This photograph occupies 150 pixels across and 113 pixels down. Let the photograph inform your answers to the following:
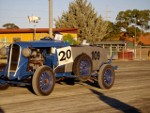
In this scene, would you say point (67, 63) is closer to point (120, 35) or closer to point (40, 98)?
point (40, 98)

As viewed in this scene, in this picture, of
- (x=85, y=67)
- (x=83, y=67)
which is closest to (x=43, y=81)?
(x=83, y=67)

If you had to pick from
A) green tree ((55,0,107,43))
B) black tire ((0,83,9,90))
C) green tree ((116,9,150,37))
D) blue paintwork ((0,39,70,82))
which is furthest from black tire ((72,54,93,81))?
green tree ((116,9,150,37))

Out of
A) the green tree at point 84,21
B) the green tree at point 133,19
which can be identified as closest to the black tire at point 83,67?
the green tree at point 84,21

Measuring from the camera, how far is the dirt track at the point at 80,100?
29.5 ft

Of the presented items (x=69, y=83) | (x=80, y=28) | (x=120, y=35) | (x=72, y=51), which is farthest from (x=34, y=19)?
(x=120, y=35)

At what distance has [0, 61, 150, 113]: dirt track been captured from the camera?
9000 millimetres

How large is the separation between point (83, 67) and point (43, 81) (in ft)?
6.48

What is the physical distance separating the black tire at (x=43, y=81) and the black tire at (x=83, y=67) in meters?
1.18

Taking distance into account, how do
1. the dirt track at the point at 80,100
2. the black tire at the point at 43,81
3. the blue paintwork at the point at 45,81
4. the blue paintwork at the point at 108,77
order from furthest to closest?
the blue paintwork at the point at 108,77 → the blue paintwork at the point at 45,81 → the black tire at the point at 43,81 → the dirt track at the point at 80,100

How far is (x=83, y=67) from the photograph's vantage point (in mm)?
12484

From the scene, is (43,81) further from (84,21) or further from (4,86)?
(84,21)

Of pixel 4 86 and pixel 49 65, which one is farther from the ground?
pixel 49 65

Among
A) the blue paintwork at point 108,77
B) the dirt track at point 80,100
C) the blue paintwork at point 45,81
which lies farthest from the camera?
the blue paintwork at point 108,77

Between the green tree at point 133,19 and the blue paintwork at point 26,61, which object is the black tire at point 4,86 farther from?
the green tree at point 133,19
